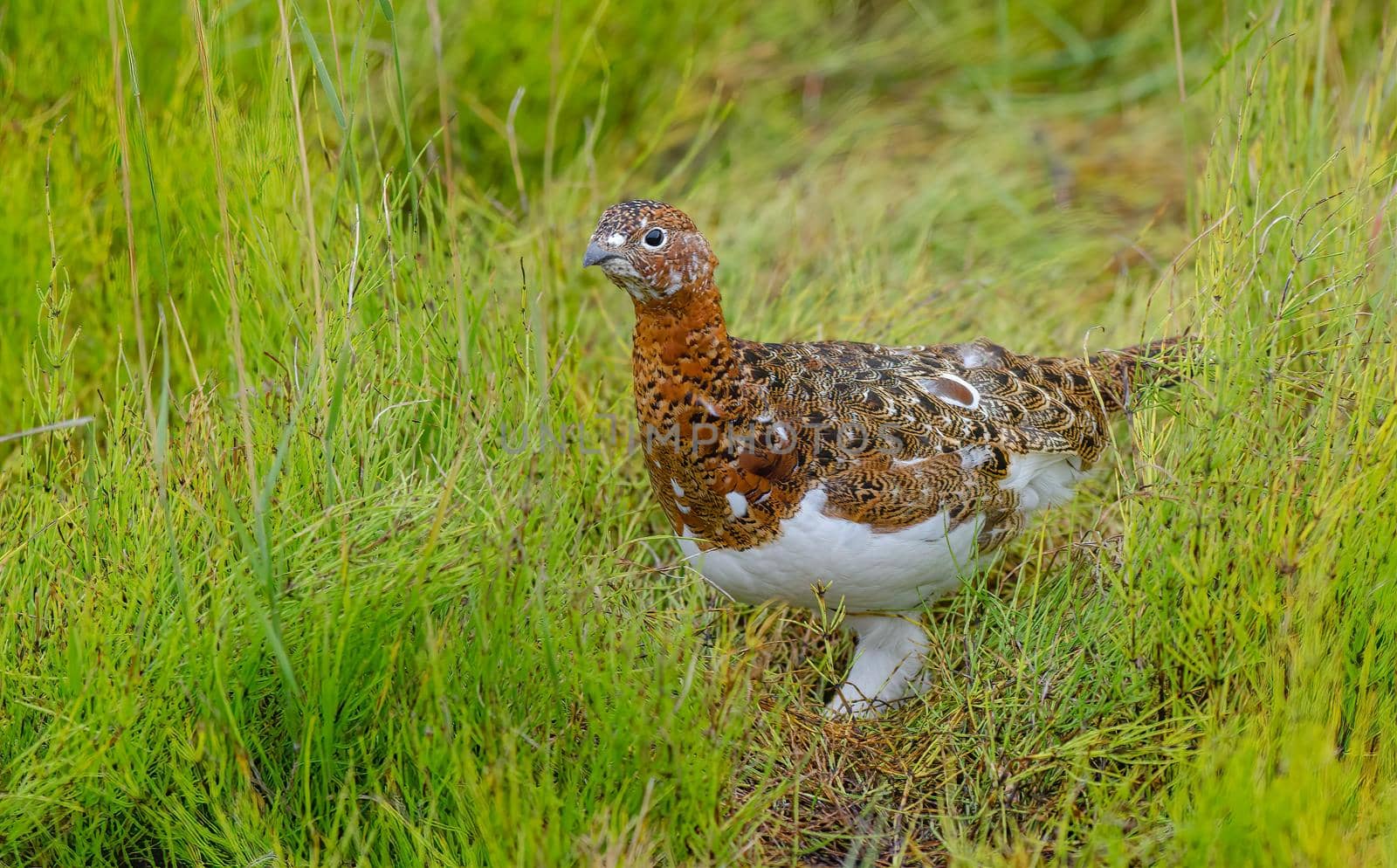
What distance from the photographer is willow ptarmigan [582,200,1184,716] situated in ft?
8.04

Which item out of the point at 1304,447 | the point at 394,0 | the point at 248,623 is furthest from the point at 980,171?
the point at 248,623

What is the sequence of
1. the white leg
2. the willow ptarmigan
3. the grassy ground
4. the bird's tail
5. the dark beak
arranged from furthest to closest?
1. the white leg
2. the bird's tail
3. the willow ptarmigan
4. the dark beak
5. the grassy ground

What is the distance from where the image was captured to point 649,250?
235 centimetres

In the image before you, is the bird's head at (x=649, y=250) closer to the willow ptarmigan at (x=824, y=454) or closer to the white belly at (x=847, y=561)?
the willow ptarmigan at (x=824, y=454)

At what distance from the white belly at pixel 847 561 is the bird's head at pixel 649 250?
18.7 inches

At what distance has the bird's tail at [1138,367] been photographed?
8.42ft

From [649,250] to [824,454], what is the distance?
53cm

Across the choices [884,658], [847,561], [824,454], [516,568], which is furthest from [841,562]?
[516,568]

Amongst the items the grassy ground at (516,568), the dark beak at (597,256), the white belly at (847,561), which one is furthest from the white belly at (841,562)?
the dark beak at (597,256)

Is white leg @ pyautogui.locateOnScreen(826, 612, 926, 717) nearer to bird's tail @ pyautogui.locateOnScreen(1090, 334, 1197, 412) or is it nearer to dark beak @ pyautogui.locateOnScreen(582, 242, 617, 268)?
bird's tail @ pyautogui.locateOnScreen(1090, 334, 1197, 412)

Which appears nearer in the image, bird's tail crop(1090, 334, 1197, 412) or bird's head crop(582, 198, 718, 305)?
bird's head crop(582, 198, 718, 305)

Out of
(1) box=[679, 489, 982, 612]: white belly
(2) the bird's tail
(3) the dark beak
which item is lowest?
(1) box=[679, 489, 982, 612]: white belly

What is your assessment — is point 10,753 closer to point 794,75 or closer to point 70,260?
point 70,260

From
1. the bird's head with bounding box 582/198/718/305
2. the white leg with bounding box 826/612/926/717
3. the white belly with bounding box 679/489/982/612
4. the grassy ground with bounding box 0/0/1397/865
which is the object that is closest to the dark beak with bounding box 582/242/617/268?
the bird's head with bounding box 582/198/718/305
